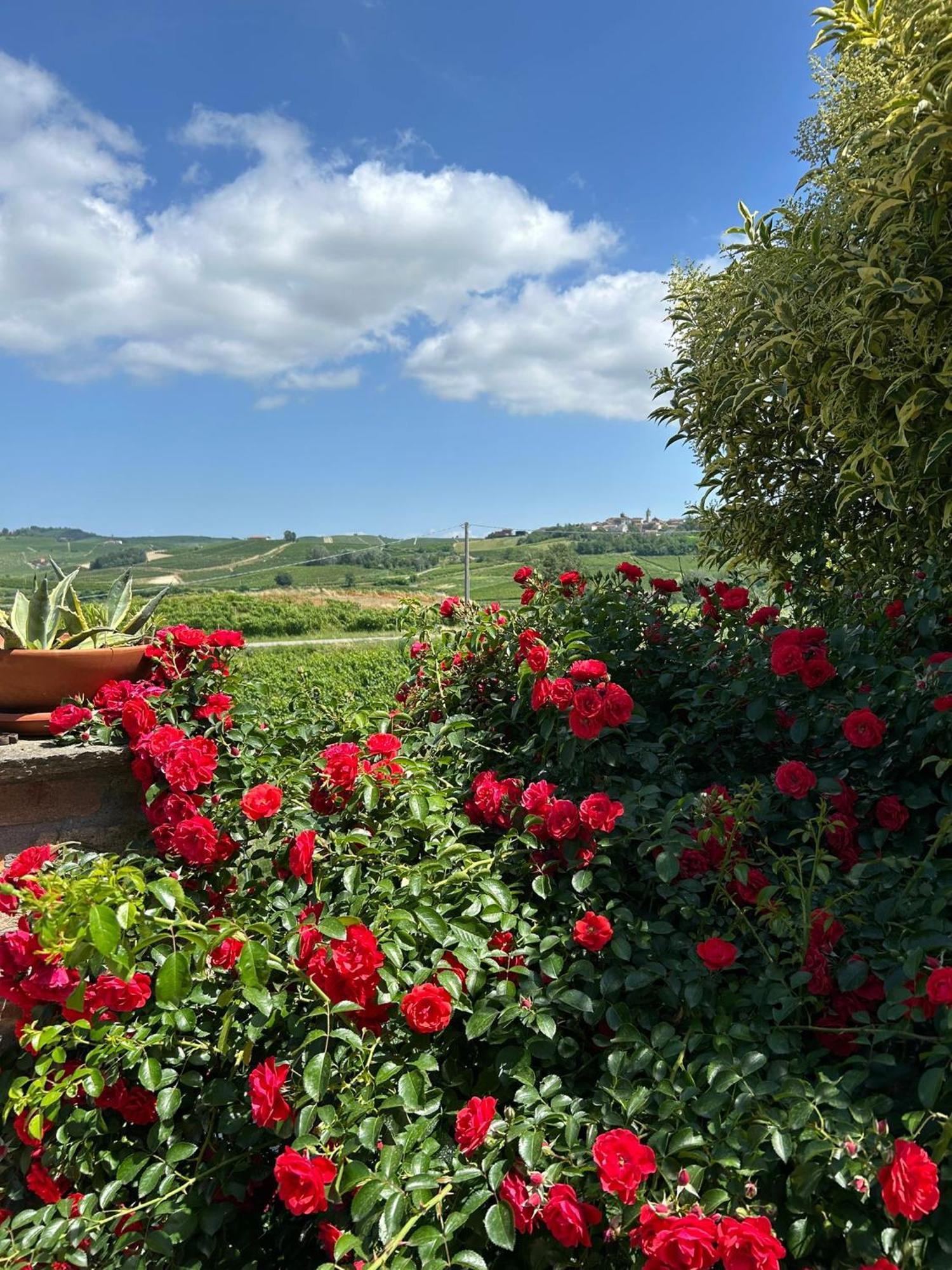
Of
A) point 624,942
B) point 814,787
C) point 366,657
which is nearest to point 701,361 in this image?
point 814,787

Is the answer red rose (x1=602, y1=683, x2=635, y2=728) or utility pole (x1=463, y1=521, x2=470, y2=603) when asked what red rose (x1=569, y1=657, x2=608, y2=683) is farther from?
utility pole (x1=463, y1=521, x2=470, y2=603)

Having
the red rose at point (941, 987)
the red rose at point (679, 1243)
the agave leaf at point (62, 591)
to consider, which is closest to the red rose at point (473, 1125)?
the red rose at point (679, 1243)

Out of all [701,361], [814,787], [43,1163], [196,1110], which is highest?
[701,361]

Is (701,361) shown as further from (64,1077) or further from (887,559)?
(64,1077)

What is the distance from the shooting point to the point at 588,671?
1.80m

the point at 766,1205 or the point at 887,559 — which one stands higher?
the point at 887,559

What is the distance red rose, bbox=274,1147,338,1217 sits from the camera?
1.09 meters

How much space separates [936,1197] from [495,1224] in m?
0.56

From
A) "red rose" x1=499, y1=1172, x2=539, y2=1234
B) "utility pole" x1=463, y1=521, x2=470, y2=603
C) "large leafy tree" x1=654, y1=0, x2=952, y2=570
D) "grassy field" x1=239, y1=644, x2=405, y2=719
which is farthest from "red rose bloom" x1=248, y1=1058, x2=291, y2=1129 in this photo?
"utility pole" x1=463, y1=521, x2=470, y2=603

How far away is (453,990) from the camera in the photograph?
52.1 inches

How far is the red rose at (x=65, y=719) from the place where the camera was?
195cm

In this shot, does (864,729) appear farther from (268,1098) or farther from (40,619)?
(40,619)

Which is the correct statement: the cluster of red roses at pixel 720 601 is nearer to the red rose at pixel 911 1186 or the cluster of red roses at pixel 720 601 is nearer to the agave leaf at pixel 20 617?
the red rose at pixel 911 1186

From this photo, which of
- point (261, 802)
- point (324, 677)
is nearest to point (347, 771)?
point (261, 802)
